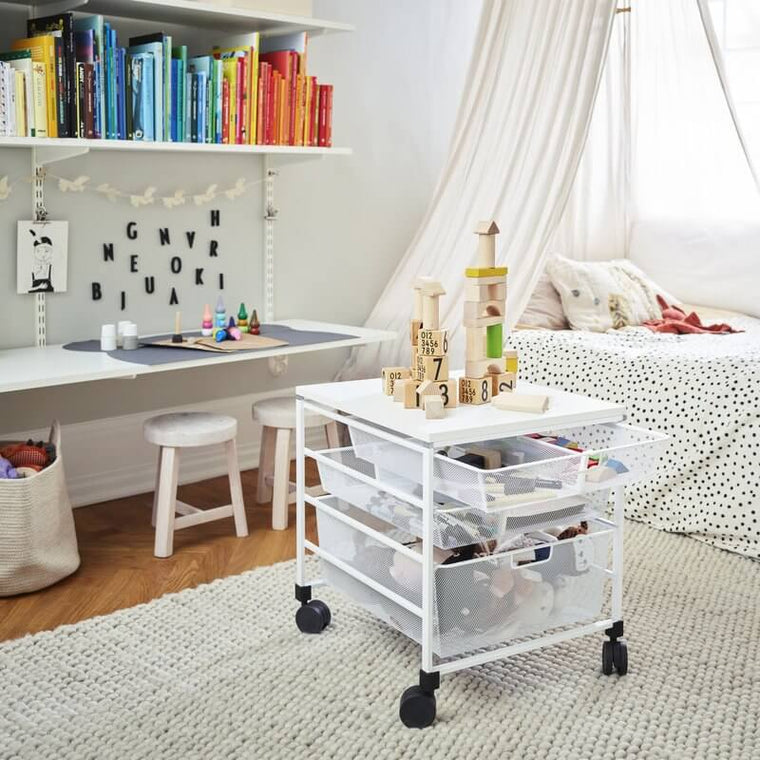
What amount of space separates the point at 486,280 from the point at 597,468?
0.46 meters

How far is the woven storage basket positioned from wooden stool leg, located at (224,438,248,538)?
533 millimetres

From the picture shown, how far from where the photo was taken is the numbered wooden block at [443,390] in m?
2.14

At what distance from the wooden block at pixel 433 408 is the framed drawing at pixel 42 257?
1702 millimetres

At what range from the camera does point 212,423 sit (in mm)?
3172

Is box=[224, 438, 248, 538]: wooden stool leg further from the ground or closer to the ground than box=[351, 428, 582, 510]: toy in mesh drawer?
closer to the ground

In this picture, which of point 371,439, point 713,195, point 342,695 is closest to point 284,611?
point 342,695

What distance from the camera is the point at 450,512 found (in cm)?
203

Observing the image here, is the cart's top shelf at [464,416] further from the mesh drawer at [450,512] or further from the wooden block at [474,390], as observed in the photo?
the mesh drawer at [450,512]

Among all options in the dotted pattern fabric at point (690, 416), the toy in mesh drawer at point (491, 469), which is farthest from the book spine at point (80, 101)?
the dotted pattern fabric at point (690, 416)

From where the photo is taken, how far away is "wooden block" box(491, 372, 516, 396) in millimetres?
2250

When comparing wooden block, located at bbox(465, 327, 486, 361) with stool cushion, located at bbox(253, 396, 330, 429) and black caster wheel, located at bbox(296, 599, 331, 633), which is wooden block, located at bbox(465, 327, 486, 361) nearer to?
black caster wheel, located at bbox(296, 599, 331, 633)

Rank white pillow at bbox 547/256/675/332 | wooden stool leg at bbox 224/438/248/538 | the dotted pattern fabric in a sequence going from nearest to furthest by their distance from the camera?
the dotted pattern fabric
wooden stool leg at bbox 224/438/248/538
white pillow at bbox 547/256/675/332

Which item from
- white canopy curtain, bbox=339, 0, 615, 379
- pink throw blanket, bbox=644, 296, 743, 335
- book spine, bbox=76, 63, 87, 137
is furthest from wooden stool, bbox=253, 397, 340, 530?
pink throw blanket, bbox=644, 296, 743, 335


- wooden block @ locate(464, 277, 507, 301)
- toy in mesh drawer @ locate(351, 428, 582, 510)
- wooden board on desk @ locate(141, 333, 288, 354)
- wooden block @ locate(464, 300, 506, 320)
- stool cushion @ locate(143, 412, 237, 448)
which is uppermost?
wooden block @ locate(464, 277, 507, 301)
